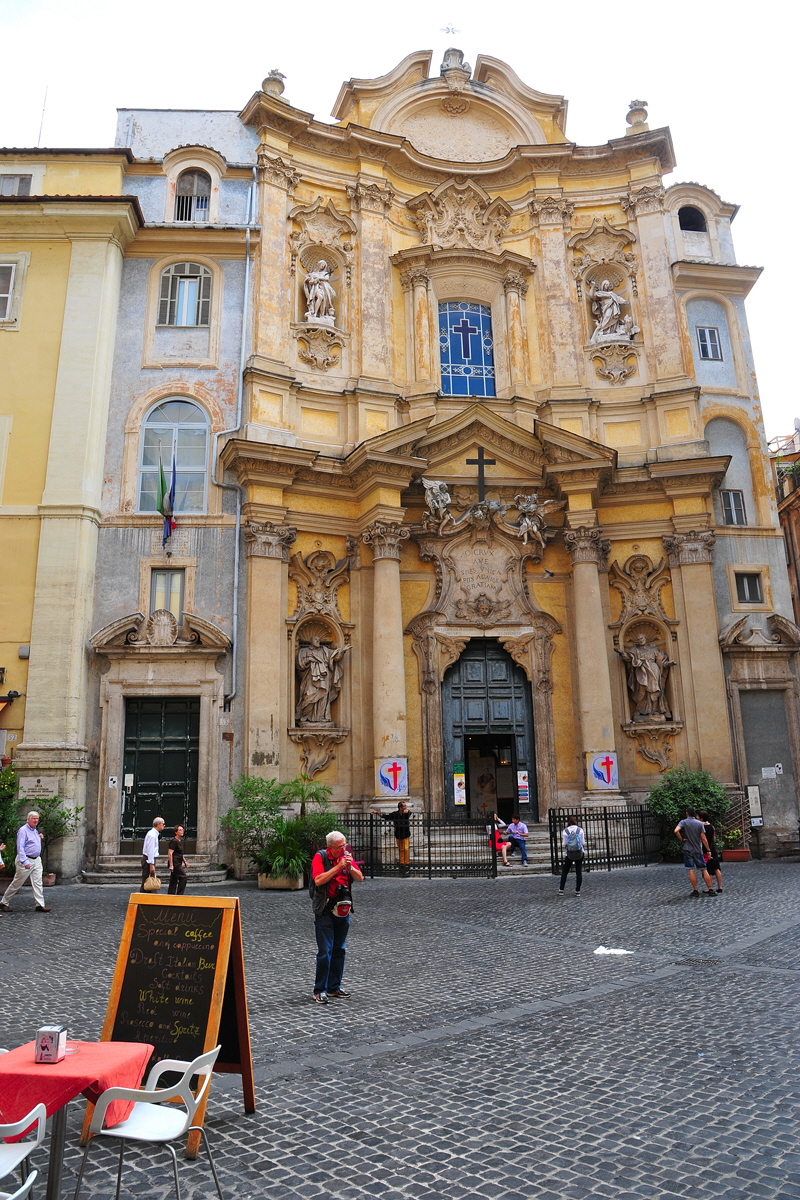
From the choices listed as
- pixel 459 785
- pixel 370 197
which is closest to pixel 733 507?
pixel 459 785

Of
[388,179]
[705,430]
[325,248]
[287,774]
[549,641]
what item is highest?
[388,179]

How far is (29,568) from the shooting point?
18391 mm

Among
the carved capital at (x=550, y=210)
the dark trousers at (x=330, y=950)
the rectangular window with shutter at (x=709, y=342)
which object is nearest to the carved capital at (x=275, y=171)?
the carved capital at (x=550, y=210)

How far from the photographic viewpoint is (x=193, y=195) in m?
22.5

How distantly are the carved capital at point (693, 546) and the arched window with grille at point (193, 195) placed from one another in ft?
48.0

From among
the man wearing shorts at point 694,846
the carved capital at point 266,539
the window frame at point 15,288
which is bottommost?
the man wearing shorts at point 694,846

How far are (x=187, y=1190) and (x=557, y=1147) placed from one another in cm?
184

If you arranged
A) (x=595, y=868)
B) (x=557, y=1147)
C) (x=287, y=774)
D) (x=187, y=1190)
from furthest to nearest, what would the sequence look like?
(x=287, y=774)
(x=595, y=868)
(x=557, y=1147)
(x=187, y=1190)

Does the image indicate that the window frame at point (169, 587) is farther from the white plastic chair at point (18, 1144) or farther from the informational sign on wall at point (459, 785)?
the white plastic chair at point (18, 1144)

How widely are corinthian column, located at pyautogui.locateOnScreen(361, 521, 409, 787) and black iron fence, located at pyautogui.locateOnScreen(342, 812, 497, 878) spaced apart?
1668 millimetres

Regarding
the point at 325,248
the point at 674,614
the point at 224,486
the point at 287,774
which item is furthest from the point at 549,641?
the point at 325,248

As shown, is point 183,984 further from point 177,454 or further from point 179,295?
point 179,295

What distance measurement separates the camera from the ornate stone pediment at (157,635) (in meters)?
18.4

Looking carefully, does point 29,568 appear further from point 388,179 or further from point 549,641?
point 388,179
